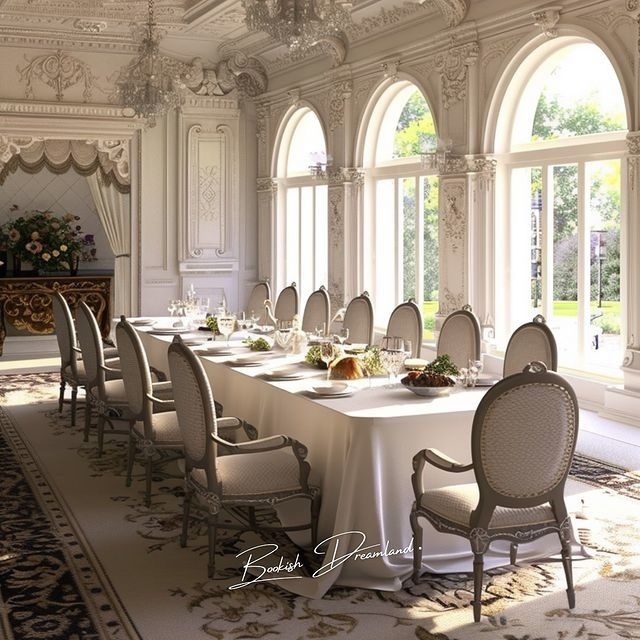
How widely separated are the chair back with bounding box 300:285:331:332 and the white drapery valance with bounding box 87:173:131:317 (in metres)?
4.36

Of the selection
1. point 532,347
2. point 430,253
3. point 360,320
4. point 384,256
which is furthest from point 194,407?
point 384,256

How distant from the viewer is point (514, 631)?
131 inches

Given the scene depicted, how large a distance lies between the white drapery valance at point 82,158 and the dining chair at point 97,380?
5.17 metres

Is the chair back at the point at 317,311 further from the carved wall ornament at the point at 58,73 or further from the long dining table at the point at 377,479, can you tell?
the carved wall ornament at the point at 58,73

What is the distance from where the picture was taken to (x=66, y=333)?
703cm

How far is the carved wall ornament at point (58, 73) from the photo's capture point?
10742 mm

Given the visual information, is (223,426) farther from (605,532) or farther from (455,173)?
(455,173)

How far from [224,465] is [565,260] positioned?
4.33m

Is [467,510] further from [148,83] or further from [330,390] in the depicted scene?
[148,83]

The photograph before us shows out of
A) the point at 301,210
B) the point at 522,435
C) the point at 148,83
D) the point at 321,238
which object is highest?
the point at 148,83

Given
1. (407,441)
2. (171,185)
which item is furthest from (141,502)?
(171,185)

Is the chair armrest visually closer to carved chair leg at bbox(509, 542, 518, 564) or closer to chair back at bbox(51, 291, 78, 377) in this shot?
carved chair leg at bbox(509, 542, 518, 564)

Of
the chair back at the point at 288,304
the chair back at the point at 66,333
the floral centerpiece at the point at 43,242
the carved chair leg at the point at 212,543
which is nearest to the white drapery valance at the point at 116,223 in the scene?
the floral centerpiece at the point at 43,242

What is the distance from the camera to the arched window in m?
9.20
